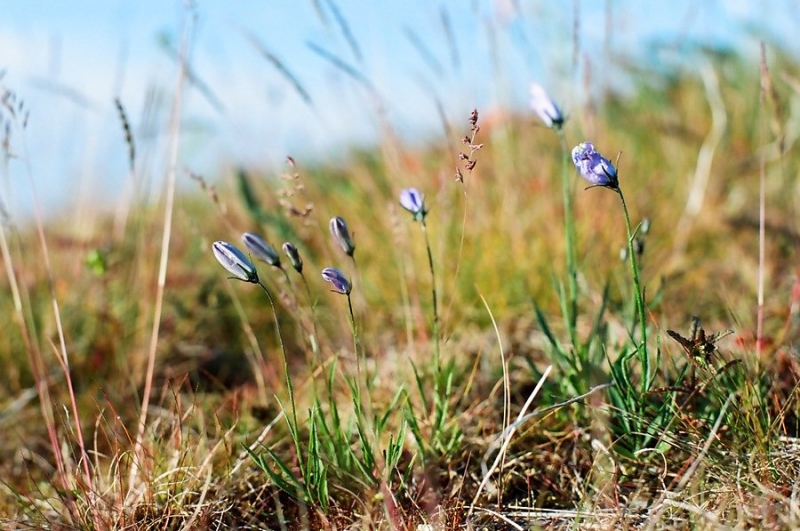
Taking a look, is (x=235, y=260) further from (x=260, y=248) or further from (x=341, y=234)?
(x=341, y=234)

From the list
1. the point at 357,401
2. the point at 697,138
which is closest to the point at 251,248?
the point at 357,401

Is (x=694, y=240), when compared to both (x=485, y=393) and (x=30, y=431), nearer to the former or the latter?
(x=485, y=393)

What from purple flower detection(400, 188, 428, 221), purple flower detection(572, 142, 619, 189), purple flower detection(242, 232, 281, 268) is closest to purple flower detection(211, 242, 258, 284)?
purple flower detection(242, 232, 281, 268)

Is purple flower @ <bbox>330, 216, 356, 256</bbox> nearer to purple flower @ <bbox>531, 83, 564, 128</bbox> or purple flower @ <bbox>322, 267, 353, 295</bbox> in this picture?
purple flower @ <bbox>322, 267, 353, 295</bbox>

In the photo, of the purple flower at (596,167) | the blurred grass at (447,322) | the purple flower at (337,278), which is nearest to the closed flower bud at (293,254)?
the purple flower at (337,278)

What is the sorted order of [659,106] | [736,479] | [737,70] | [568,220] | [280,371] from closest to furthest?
[736,479] → [568,220] → [280,371] → [659,106] → [737,70]

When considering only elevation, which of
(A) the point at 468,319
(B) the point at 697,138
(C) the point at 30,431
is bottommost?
(C) the point at 30,431
